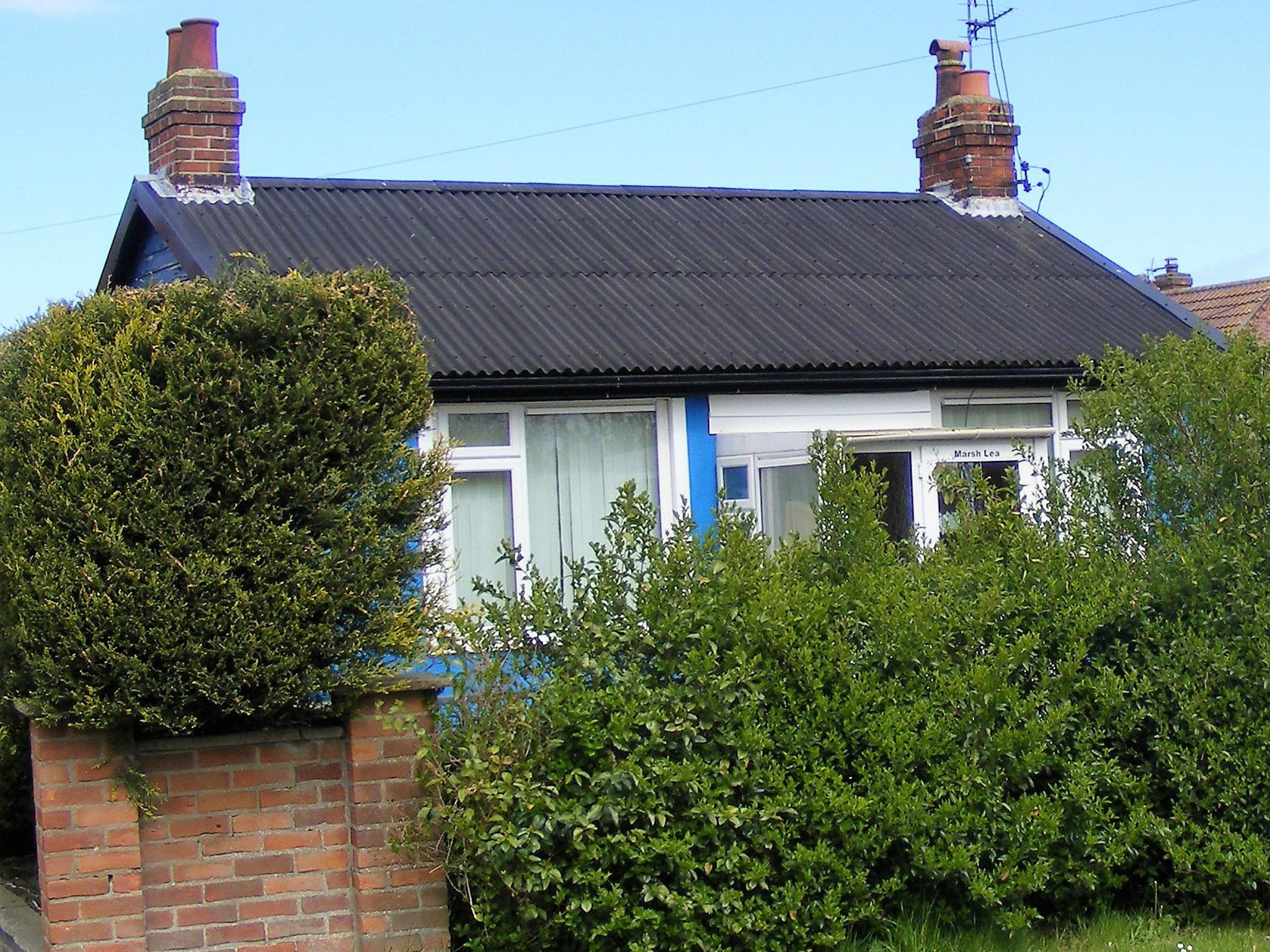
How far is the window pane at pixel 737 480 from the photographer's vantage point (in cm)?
1116

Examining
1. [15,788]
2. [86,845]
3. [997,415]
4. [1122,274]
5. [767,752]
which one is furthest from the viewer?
[1122,274]

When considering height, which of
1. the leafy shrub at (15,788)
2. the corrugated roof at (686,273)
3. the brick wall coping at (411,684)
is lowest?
the leafy shrub at (15,788)

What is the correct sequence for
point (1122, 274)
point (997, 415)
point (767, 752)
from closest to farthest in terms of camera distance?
point (767, 752), point (997, 415), point (1122, 274)

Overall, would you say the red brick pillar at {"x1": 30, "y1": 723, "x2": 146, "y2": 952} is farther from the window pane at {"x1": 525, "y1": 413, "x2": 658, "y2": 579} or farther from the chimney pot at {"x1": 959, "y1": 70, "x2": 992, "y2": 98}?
the chimney pot at {"x1": 959, "y1": 70, "x2": 992, "y2": 98}

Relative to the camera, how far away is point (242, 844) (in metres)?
5.62

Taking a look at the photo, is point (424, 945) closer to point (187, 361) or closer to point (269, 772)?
point (269, 772)

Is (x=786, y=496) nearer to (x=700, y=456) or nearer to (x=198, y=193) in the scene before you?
(x=700, y=456)

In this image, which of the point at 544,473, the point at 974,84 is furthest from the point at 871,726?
the point at 974,84

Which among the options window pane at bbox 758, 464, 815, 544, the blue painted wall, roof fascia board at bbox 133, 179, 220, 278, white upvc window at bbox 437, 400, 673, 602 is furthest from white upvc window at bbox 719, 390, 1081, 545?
roof fascia board at bbox 133, 179, 220, 278

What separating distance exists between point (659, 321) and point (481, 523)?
2.14 meters

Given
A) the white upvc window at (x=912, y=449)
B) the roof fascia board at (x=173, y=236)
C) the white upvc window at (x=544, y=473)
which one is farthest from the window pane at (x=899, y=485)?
the roof fascia board at (x=173, y=236)

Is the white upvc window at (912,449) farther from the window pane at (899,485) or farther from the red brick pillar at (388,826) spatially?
the red brick pillar at (388,826)

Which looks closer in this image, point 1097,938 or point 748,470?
point 1097,938

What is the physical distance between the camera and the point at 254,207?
12.2 m
